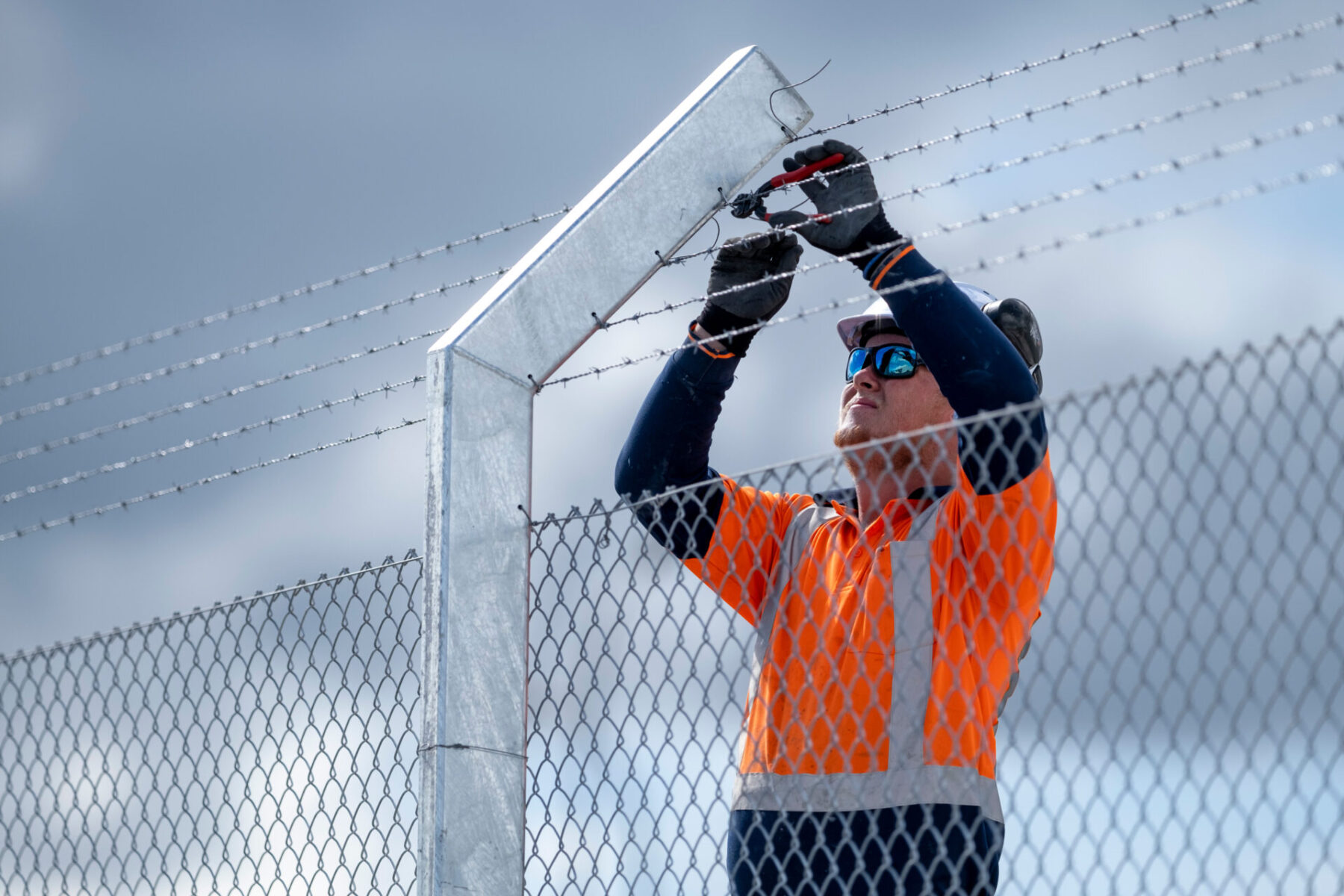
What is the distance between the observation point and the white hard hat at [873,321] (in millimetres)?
4004

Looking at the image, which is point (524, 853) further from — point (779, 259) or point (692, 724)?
point (779, 259)

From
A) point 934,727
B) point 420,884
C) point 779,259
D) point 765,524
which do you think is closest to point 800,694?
point 934,727

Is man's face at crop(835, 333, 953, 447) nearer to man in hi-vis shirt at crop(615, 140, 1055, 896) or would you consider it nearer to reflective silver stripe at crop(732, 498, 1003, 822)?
man in hi-vis shirt at crop(615, 140, 1055, 896)

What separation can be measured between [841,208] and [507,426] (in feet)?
2.90

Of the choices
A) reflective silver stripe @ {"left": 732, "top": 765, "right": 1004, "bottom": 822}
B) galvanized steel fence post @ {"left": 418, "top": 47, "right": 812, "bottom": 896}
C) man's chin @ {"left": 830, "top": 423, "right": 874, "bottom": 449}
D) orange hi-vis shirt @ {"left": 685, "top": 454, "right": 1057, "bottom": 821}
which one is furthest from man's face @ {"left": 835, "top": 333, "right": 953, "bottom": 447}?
reflective silver stripe @ {"left": 732, "top": 765, "right": 1004, "bottom": 822}

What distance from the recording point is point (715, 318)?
4.03 metres

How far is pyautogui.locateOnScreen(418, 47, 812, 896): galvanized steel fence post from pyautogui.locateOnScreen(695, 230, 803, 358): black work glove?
33 cm

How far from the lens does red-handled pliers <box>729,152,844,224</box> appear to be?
3652 millimetres

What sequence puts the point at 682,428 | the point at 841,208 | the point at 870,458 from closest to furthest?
the point at 841,208 < the point at 870,458 < the point at 682,428

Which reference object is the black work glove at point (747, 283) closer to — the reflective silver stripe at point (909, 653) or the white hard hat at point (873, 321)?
the white hard hat at point (873, 321)

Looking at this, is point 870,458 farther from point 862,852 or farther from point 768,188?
point 862,852

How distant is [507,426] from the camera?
347 cm

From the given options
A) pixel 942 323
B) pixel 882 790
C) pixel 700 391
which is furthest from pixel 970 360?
pixel 882 790

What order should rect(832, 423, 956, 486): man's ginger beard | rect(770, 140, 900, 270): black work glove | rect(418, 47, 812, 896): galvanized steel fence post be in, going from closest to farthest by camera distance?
rect(418, 47, 812, 896): galvanized steel fence post < rect(770, 140, 900, 270): black work glove < rect(832, 423, 956, 486): man's ginger beard
